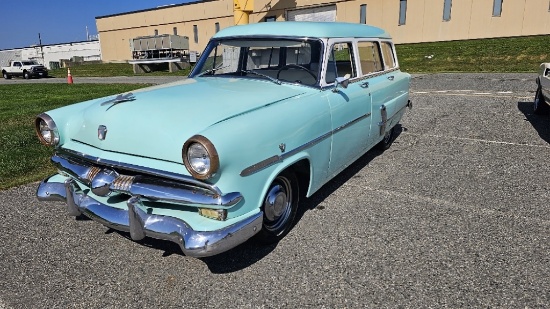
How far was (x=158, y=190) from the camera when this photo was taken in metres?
2.46

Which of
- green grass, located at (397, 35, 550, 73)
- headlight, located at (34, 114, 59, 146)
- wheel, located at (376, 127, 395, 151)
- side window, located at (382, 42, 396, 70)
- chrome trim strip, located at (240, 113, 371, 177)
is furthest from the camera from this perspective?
green grass, located at (397, 35, 550, 73)

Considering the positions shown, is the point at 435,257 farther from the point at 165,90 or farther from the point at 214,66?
the point at 214,66

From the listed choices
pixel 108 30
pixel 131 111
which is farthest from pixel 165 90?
pixel 108 30

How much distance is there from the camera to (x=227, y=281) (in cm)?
263

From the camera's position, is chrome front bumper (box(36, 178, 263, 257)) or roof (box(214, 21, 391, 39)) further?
roof (box(214, 21, 391, 39))

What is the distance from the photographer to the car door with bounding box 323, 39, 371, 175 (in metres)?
3.51

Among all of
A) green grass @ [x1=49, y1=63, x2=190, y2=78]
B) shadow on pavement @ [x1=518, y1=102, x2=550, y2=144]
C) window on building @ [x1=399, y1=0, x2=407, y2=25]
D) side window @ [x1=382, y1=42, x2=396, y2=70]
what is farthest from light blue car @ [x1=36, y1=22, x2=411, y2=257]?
window on building @ [x1=399, y1=0, x2=407, y2=25]

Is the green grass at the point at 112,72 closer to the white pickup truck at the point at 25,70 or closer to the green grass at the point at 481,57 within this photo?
the white pickup truck at the point at 25,70

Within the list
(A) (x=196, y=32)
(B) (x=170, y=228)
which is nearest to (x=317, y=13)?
(A) (x=196, y=32)

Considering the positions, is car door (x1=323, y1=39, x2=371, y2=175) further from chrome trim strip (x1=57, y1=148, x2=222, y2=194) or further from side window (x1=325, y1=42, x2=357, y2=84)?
chrome trim strip (x1=57, y1=148, x2=222, y2=194)

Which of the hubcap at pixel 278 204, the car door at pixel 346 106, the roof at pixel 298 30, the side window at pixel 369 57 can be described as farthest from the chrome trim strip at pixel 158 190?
the side window at pixel 369 57

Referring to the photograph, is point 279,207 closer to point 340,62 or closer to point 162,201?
point 162,201

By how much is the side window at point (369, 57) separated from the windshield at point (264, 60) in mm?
844

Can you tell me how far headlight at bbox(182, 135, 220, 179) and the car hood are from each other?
0.43 ft
